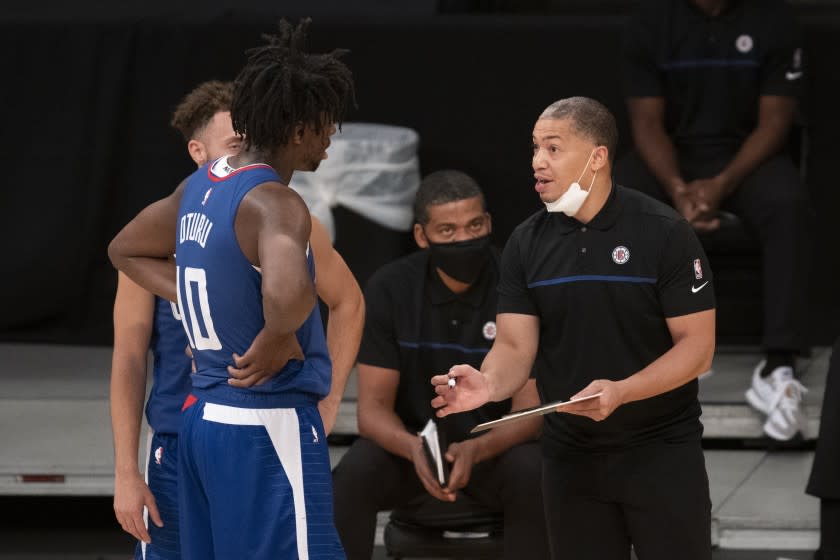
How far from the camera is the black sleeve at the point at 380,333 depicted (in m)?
4.59

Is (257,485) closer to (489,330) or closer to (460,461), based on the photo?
(460,461)

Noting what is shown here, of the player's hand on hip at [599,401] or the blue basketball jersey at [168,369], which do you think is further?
the blue basketball jersey at [168,369]

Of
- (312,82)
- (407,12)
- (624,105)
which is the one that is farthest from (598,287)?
(407,12)

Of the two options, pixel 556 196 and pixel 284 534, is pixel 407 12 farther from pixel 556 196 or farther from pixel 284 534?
pixel 284 534

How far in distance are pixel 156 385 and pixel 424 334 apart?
128cm

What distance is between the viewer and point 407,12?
6.36 metres

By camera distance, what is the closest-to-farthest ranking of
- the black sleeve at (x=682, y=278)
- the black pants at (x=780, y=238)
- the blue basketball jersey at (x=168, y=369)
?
the black sleeve at (x=682, y=278)
the blue basketball jersey at (x=168, y=369)
the black pants at (x=780, y=238)

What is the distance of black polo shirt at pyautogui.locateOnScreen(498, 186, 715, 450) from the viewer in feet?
11.1

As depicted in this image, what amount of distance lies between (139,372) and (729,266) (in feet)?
11.0

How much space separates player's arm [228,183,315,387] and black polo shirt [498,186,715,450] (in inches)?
32.3

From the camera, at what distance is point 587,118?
3430mm

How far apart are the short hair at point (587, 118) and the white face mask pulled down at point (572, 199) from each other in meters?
0.04

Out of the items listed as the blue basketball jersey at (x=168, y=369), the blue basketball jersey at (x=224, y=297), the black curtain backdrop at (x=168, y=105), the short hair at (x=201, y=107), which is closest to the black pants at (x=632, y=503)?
the blue basketball jersey at (x=224, y=297)

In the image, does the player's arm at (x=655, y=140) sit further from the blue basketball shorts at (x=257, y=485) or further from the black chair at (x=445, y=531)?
the blue basketball shorts at (x=257, y=485)
